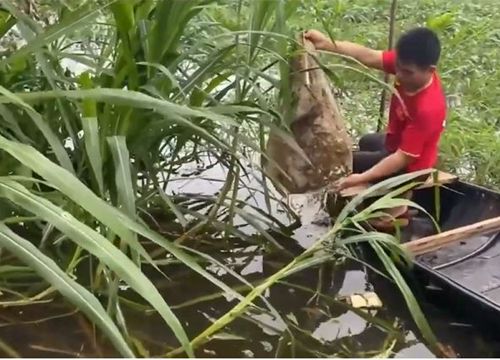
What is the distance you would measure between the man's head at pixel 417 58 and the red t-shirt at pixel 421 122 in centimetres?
3

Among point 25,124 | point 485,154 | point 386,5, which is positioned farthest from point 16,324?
point 386,5

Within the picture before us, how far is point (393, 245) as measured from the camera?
1.64 m

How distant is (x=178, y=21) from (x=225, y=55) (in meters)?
0.16

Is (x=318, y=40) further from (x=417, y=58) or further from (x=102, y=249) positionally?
(x=102, y=249)

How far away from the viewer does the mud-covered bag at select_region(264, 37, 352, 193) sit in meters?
2.07

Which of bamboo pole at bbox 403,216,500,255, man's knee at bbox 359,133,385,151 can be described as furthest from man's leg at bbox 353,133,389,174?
bamboo pole at bbox 403,216,500,255

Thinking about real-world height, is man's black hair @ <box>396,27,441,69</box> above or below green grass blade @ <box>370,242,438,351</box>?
above

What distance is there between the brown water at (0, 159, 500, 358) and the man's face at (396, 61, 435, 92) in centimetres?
46

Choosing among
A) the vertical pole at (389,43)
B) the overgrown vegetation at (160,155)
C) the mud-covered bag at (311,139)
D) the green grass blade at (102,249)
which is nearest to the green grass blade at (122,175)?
the overgrown vegetation at (160,155)

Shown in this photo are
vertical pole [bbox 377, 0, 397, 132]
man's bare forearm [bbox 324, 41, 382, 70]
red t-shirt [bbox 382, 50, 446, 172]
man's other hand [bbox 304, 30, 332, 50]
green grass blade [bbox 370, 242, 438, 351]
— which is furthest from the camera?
vertical pole [bbox 377, 0, 397, 132]

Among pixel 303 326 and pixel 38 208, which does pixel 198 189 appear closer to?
pixel 303 326

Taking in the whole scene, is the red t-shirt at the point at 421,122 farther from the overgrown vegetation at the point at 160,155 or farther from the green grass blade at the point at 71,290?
the green grass blade at the point at 71,290

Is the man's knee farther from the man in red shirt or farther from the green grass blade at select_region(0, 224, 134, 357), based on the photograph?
the green grass blade at select_region(0, 224, 134, 357)

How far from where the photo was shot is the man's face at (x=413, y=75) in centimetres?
202
